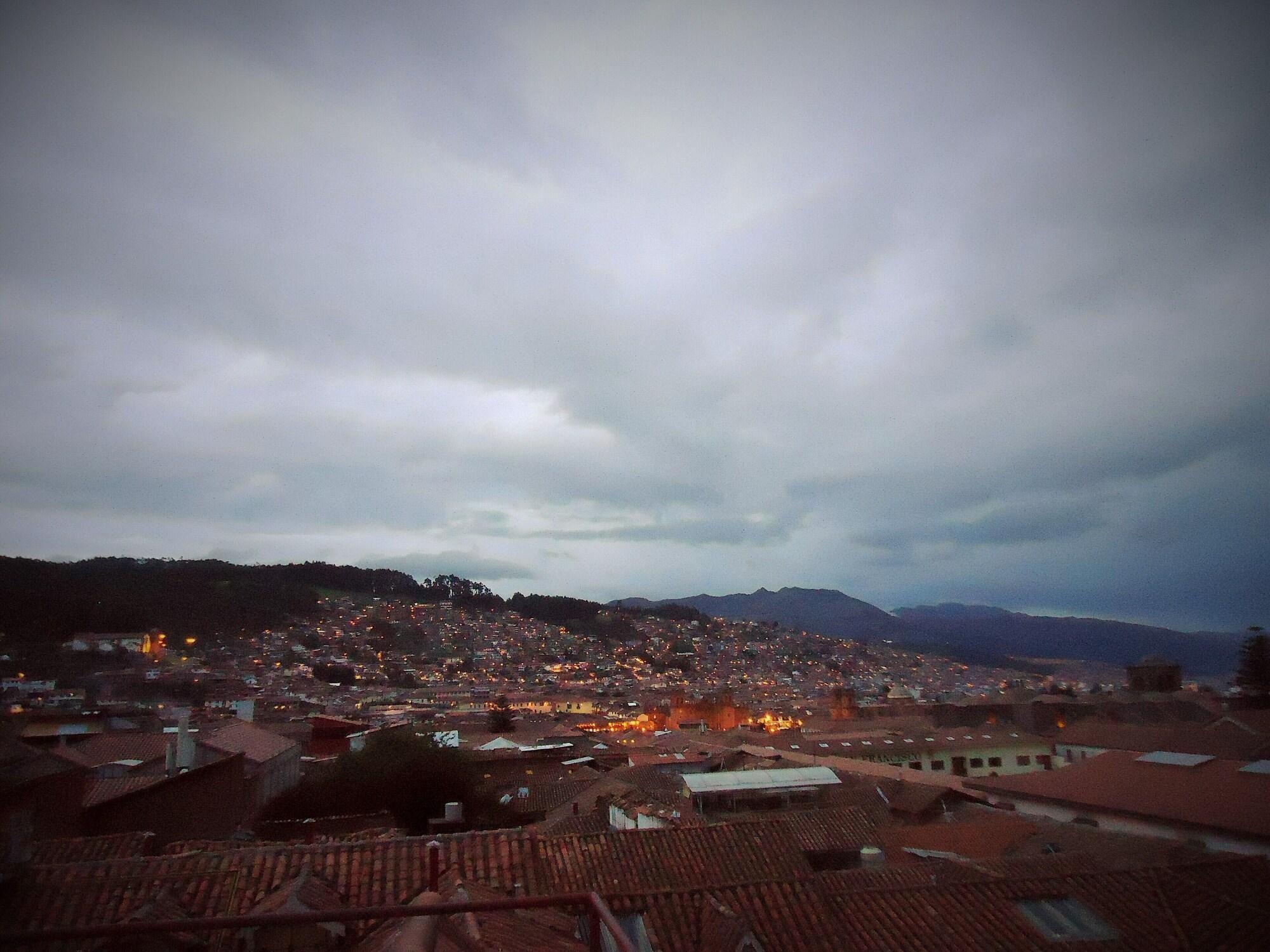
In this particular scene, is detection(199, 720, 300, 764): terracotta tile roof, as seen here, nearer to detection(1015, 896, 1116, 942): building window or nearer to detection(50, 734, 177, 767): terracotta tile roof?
detection(50, 734, 177, 767): terracotta tile roof

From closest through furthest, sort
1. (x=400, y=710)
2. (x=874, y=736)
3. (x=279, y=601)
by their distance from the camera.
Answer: (x=874, y=736) → (x=400, y=710) → (x=279, y=601)

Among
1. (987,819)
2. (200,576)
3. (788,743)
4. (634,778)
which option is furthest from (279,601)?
(987,819)

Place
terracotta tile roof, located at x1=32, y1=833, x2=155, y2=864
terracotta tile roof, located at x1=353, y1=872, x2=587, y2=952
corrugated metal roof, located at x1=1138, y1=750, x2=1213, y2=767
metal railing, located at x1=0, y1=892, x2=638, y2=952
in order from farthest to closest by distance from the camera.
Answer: corrugated metal roof, located at x1=1138, y1=750, x2=1213, y2=767, terracotta tile roof, located at x1=32, y1=833, x2=155, y2=864, terracotta tile roof, located at x1=353, y1=872, x2=587, y2=952, metal railing, located at x1=0, y1=892, x2=638, y2=952

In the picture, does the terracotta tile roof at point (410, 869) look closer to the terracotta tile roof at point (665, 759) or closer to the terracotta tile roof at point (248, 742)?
the terracotta tile roof at point (248, 742)

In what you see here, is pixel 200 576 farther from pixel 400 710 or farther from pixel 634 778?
pixel 634 778

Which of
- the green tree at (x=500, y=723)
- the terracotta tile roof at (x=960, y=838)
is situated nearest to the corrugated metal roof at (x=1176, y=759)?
the terracotta tile roof at (x=960, y=838)

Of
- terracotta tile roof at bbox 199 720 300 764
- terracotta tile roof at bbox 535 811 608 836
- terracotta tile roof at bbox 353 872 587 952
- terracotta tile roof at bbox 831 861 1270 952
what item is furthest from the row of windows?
terracotta tile roof at bbox 353 872 587 952
